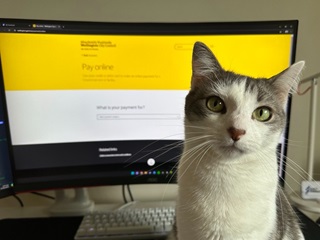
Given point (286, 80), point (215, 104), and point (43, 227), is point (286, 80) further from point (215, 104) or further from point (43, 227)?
point (43, 227)

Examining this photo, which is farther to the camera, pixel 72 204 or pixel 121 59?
pixel 72 204

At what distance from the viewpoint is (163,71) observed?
763 mm

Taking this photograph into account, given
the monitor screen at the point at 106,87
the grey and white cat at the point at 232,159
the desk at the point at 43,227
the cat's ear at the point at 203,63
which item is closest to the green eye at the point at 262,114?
the grey and white cat at the point at 232,159

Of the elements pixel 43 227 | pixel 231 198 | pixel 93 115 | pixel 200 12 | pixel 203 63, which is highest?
pixel 200 12

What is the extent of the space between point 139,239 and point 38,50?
1.76 feet

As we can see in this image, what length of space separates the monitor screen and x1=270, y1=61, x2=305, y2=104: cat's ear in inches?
8.6

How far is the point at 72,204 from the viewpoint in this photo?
87cm

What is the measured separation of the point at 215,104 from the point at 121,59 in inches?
13.3

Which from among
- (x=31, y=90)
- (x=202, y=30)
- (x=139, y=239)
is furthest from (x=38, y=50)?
(x=139, y=239)

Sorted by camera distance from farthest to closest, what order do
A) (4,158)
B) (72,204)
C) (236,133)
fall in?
(72,204) < (4,158) < (236,133)

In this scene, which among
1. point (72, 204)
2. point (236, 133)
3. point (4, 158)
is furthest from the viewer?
point (72, 204)

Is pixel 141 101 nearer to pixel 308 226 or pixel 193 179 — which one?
pixel 193 179

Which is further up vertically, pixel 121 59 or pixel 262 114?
pixel 121 59

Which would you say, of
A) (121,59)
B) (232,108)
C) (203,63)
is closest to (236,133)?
(232,108)
